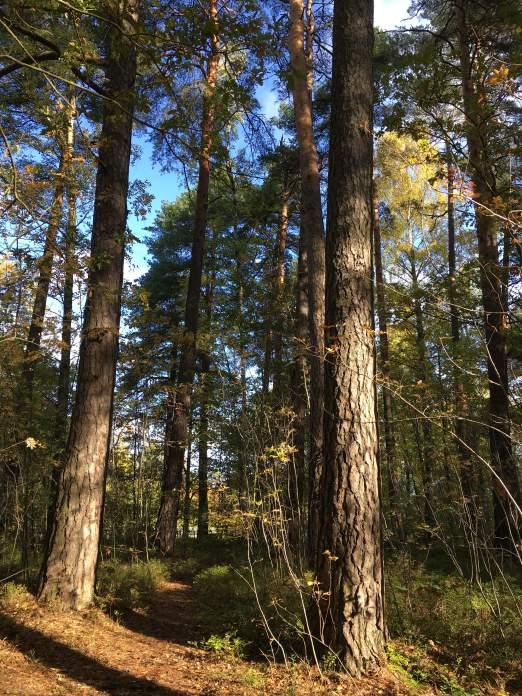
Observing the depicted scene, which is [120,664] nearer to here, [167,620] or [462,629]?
[167,620]

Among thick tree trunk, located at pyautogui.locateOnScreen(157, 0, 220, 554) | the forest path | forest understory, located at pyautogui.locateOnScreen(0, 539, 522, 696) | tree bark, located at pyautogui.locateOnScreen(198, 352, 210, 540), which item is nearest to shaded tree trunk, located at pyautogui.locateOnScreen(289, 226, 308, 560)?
thick tree trunk, located at pyautogui.locateOnScreen(157, 0, 220, 554)

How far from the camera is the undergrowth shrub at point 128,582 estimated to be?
18.4 ft

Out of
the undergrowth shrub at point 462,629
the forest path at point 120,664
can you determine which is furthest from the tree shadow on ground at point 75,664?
the undergrowth shrub at point 462,629

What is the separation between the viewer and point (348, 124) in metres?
4.25

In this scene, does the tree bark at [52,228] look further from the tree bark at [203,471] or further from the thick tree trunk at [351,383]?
the tree bark at [203,471]

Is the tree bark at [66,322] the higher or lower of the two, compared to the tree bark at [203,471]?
higher

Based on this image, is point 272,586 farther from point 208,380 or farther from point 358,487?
point 208,380

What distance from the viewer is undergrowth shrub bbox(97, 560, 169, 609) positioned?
5.59 m

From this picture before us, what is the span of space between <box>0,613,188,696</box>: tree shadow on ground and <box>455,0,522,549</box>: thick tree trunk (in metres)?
3.88

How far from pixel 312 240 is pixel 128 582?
564 cm

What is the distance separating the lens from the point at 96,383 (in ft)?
18.1

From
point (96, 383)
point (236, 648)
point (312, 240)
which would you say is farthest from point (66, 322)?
point (236, 648)

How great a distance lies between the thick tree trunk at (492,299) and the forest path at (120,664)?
2.96 metres

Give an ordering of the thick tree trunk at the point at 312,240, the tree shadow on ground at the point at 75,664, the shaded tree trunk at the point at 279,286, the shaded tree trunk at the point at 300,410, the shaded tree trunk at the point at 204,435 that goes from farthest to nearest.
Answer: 1. the shaded tree trunk at the point at 279,286
2. the shaded tree trunk at the point at 204,435
3. the shaded tree trunk at the point at 300,410
4. the thick tree trunk at the point at 312,240
5. the tree shadow on ground at the point at 75,664
